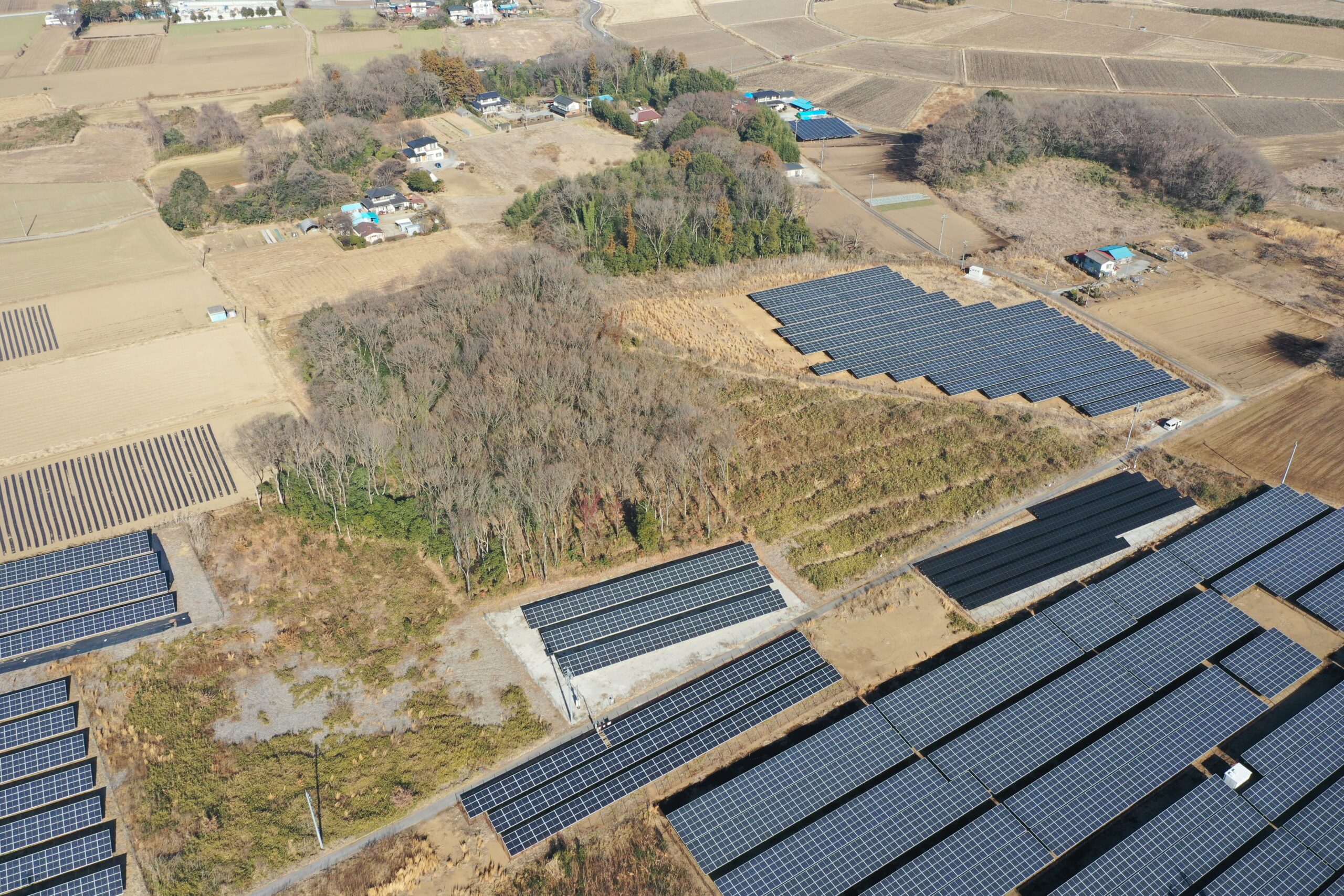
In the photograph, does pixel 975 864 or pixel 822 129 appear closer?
pixel 975 864

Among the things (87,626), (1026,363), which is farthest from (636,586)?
(1026,363)

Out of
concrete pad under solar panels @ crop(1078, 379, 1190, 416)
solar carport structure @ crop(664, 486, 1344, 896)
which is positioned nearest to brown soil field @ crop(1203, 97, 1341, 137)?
concrete pad under solar panels @ crop(1078, 379, 1190, 416)

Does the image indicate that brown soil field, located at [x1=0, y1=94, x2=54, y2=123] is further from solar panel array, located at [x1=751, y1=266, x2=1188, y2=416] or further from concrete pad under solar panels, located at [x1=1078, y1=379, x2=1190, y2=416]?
concrete pad under solar panels, located at [x1=1078, y1=379, x2=1190, y2=416]

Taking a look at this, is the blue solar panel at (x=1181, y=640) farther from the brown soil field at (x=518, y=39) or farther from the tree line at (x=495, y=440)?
the brown soil field at (x=518, y=39)

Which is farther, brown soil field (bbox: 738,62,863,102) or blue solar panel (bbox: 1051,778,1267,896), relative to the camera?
brown soil field (bbox: 738,62,863,102)

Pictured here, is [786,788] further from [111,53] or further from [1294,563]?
[111,53]

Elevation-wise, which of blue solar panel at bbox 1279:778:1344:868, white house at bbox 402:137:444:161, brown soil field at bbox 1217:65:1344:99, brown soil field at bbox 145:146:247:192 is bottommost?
blue solar panel at bbox 1279:778:1344:868

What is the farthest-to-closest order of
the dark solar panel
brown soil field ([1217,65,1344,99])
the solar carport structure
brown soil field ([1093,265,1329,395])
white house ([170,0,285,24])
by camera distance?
1. white house ([170,0,285,24])
2. brown soil field ([1217,65,1344,99])
3. brown soil field ([1093,265,1329,395])
4. the dark solar panel
5. the solar carport structure
